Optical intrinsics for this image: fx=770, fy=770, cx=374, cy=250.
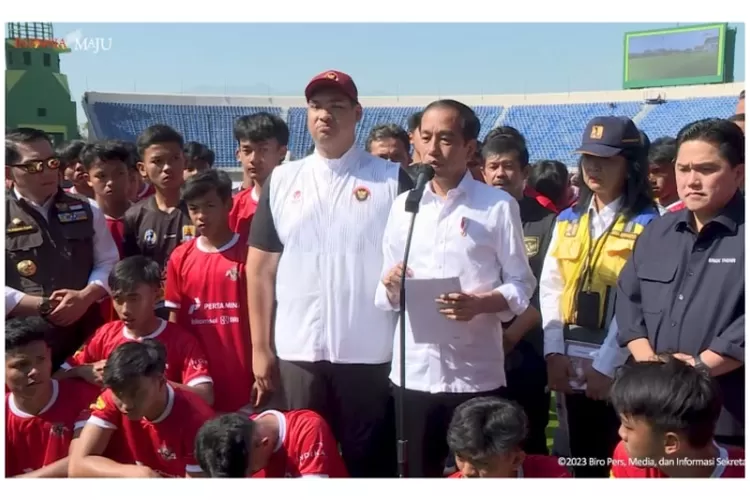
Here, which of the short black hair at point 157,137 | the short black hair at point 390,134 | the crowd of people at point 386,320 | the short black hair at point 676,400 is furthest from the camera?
the short black hair at point 390,134

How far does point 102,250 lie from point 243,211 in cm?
82

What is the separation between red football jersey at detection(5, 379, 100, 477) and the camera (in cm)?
331

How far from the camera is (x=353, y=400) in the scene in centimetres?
310

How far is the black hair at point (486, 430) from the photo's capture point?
2.63 m

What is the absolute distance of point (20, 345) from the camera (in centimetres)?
323

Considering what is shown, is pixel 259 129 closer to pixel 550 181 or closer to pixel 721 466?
pixel 550 181

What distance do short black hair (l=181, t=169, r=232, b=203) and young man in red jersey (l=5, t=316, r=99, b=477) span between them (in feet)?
2.80

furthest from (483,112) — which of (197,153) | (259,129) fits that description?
(259,129)

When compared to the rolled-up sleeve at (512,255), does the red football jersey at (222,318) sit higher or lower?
lower

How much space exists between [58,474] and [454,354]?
5.73ft

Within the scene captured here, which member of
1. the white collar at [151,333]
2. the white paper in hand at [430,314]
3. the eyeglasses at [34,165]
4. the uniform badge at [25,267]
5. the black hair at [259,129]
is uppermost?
the black hair at [259,129]

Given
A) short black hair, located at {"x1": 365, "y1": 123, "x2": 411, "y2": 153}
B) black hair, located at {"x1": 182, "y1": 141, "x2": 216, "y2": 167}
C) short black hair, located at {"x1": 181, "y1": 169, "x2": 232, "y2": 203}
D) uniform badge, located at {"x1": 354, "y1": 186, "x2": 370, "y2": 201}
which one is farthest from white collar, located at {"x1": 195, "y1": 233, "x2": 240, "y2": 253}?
black hair, located at {"x1": 182, "y1": 141, "x2": 216, "y2": 167}

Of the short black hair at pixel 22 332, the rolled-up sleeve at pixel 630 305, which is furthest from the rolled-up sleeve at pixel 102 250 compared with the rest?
the rolled-up sleeve at pixel 630 305

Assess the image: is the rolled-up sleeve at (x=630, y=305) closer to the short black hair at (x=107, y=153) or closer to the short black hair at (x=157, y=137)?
the short black hair at (x=157, y=137)
